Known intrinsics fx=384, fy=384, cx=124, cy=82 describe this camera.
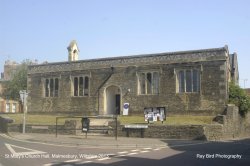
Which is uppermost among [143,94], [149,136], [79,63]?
[79,63]

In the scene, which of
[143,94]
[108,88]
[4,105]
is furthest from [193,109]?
[4,105]

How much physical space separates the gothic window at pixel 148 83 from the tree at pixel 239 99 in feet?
23.3

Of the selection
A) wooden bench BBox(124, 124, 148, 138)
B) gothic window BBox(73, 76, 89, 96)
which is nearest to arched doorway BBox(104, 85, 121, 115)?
gothic window BBox(73, 76, 89, 96)

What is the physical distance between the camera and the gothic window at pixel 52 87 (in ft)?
143

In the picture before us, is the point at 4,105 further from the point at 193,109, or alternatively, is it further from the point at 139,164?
the point at 139,164

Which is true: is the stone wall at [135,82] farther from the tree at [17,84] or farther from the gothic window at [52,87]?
the tree at [17,84]

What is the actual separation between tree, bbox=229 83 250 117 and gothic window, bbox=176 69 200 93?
3.48 metres

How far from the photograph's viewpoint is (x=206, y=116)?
34.6 metres

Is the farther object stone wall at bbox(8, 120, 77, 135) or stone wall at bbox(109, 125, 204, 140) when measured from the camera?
stone wall at bbox(8, 120, 77, 135)

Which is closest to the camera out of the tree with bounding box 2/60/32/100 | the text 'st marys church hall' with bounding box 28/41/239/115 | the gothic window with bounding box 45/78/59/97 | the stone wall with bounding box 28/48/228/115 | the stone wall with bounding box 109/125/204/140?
the stone wall with bounding box 109/125/204/140

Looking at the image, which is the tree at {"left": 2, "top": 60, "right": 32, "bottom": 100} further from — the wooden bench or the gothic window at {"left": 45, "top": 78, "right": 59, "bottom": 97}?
the wooden bench

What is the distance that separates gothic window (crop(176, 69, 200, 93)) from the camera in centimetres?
3569

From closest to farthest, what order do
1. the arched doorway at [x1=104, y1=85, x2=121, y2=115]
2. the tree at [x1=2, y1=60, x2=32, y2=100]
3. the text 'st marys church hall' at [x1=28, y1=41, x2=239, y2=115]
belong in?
the text 'st marys church hall' at [x1=28, y1=41, x2=239, y2=115], the arched doorway at [x1=104, y1=85, x2=121, y2=115], the tree at [x1=2, y1=60, x2=32, y2=100]

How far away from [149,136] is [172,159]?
36.0 feet
